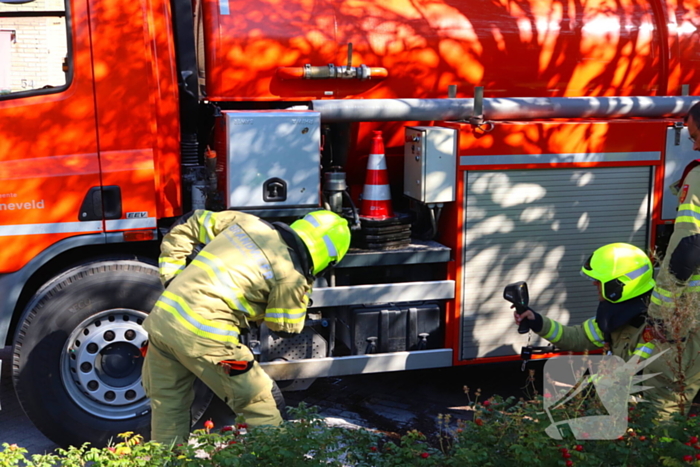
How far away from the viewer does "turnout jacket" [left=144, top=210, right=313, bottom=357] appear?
368cm

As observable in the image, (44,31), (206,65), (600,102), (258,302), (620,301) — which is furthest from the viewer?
(600,102)

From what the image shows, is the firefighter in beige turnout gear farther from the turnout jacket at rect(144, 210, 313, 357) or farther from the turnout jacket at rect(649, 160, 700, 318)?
the turnout jacket at rect(649, 160, 700, 318)

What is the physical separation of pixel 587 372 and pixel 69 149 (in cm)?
314

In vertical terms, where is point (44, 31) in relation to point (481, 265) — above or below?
above

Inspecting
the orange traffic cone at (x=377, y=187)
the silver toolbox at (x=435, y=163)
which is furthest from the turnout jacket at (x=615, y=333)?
the orange traffic cone at (x=377, y=187)

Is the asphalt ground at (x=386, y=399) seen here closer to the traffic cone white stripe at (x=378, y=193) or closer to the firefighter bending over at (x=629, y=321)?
the firefighter bending over at (x=629, y=321)

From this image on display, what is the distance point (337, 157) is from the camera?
208 inches

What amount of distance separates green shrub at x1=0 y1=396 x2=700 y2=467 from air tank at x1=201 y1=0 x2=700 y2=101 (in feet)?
7.69

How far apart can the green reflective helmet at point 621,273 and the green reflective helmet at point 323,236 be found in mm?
1281

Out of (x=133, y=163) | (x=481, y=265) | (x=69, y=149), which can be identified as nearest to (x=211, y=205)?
(x=133, y=163)

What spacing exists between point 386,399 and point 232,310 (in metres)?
2.06

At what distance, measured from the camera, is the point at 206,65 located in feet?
16.1

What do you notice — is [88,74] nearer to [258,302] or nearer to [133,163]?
[133,163]

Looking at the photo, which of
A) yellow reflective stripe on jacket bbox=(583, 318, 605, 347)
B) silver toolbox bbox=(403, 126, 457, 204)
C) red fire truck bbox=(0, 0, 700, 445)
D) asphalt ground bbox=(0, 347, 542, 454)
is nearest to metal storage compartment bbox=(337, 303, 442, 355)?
red fire truck bbox=(0, 0, 700, 445)
